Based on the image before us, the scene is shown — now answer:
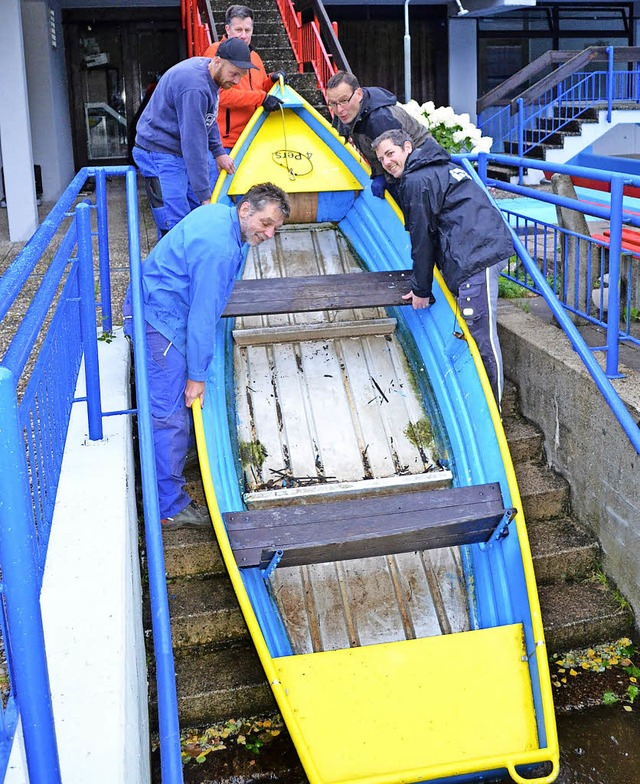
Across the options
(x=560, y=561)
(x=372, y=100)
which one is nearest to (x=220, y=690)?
(x=560, y=561)

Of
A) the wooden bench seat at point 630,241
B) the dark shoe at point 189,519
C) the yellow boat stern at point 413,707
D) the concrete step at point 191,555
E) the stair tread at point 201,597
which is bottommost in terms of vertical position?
the yellow boat stern at point 413,707

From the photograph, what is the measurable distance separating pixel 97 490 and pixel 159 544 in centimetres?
58

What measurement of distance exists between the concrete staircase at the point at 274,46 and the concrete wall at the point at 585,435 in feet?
12.1

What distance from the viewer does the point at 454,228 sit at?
4.12m

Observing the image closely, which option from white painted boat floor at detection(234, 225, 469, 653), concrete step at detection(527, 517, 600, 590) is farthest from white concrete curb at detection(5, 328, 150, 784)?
concrete step at detection(527, 517, 600, 590)

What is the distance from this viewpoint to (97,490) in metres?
2.95

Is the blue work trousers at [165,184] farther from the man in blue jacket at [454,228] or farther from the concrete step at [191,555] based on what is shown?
the concrete step at [191,555]

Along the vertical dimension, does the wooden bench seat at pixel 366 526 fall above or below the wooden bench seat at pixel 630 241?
below

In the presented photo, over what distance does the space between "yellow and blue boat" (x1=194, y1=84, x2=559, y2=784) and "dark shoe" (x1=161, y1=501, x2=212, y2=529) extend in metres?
0.24

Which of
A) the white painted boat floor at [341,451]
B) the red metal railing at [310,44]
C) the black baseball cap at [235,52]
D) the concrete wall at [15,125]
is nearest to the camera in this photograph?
the white painted boat floor at [341,451]

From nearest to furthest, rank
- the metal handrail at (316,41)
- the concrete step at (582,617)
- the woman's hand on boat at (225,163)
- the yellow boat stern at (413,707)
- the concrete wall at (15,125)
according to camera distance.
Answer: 1. the yellow boat stern at (413,707)
2. the concrete step at (582,617)
3. the woman's hand on boat at (225,163)
4. the metal handrail at (316,41)
5. the concrete wall at (15,125)

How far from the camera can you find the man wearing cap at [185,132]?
466cm

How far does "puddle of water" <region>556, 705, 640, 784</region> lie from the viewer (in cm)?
324

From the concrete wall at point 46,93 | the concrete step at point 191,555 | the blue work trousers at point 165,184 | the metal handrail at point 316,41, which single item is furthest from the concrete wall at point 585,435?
the concrete wall at point 46,93
